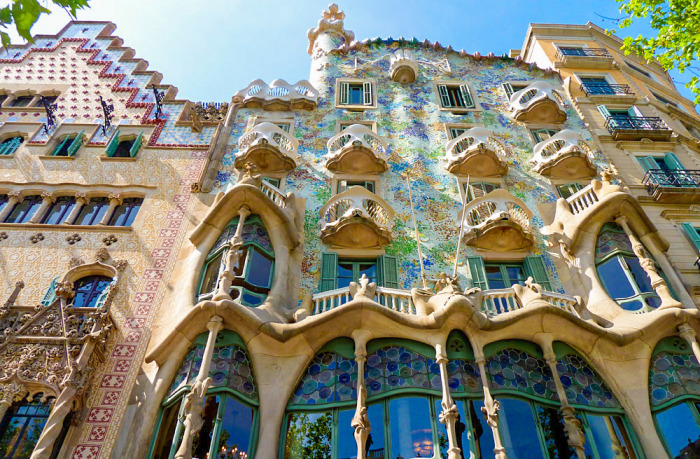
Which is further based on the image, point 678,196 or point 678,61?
point 678,196

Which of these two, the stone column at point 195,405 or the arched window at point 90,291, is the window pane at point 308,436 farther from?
the arched window at point 90,291

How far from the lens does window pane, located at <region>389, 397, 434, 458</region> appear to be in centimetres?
946

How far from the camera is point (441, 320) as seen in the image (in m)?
10.6

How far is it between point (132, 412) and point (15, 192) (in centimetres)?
876

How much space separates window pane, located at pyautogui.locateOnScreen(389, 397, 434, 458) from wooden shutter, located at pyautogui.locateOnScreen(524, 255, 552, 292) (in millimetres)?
5379

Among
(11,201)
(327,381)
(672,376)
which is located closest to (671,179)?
(672,376)

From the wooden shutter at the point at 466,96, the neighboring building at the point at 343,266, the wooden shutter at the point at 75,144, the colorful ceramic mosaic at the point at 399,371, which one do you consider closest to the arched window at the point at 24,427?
the neighboring building at the point at 343,266

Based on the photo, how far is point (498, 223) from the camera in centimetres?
1412

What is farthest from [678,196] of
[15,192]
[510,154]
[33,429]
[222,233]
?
[15,192]

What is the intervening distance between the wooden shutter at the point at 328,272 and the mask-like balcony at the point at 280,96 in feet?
25.0

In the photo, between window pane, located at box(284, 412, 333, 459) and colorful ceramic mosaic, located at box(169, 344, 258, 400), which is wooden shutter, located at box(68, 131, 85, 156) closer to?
colorful ceramic mosaic, located at box(169, 344, 258, 400)

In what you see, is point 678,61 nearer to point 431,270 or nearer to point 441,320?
point 431,270

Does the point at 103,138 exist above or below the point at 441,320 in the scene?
above

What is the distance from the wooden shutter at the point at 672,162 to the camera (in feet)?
57.7
